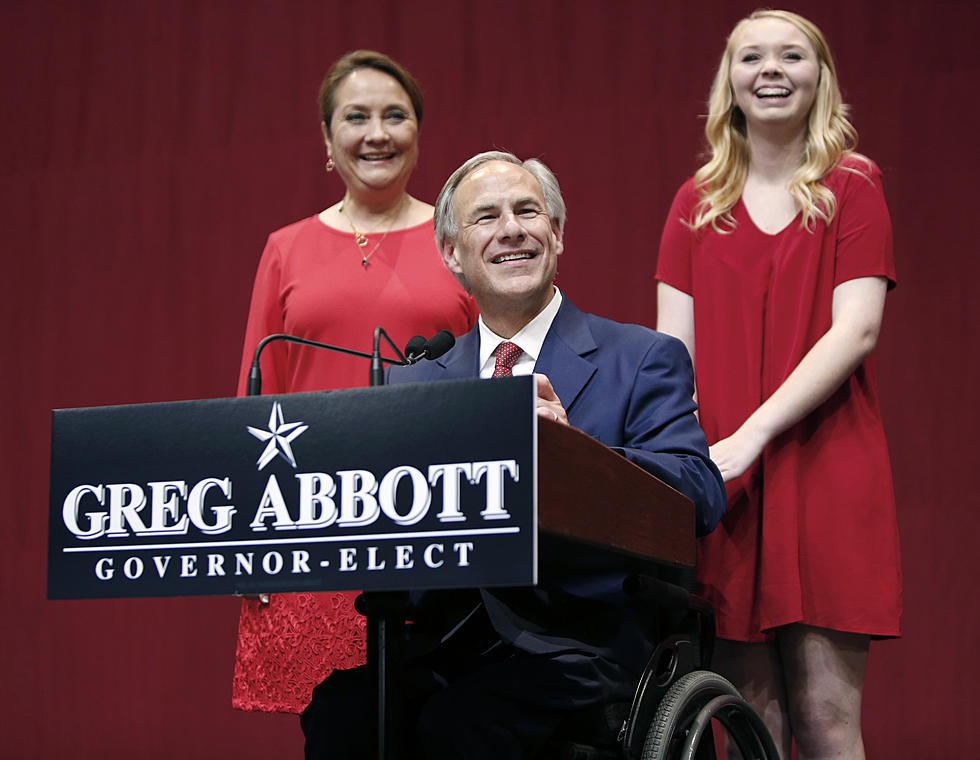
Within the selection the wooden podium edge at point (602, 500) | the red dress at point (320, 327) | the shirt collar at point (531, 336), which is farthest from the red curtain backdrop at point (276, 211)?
the wooden podium edge at point (602, 500)

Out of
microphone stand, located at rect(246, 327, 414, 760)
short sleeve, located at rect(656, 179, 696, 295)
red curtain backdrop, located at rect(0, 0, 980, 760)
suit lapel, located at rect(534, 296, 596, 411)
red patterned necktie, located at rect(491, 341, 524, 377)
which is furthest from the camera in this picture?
red curtain backdrop, located at rect(0, 0, 980, 760)

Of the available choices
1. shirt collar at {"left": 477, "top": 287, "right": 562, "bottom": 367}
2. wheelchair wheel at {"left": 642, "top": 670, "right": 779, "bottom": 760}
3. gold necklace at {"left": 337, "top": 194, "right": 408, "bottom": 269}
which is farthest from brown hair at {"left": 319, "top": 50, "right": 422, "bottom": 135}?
wheelchair wheel at {"left": 642, "top": 670, "right": 779, "bottom": 760}

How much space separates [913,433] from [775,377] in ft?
3.97

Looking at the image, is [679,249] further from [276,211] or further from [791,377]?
[276,211]

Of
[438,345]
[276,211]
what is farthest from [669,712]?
[276,211]

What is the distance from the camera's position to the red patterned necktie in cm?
204

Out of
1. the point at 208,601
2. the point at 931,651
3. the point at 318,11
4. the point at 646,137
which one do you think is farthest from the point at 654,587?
the point at 318,11

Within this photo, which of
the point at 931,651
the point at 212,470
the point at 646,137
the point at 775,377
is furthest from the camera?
the point at 646,137

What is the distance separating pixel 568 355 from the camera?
1.97 m

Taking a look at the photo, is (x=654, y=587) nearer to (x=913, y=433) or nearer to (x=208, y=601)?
(x=913, y=433)

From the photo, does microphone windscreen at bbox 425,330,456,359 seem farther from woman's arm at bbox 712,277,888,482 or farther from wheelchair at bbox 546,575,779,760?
woman's arm at bbox 712,277,888,482

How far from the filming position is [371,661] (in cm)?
158

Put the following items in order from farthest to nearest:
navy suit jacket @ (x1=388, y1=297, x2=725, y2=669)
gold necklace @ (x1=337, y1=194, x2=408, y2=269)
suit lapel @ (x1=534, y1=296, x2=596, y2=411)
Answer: gold necklace @ (x1=337, y1=194, x2=408, y2=269) → suit lapel @ (x1=534, y1=296, x2=596, y2=411) → navy suit jacket @ (x1=388, y1=297, x2=725, y2=669)

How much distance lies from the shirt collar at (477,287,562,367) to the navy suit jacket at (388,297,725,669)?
0.02 metres
